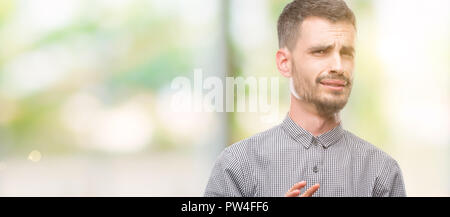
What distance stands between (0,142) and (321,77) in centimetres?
87

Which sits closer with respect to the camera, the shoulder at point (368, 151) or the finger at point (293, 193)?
the finger at point (293, 193)

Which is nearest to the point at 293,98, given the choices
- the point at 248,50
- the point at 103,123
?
the point at 248,50

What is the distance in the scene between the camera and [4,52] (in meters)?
1.64

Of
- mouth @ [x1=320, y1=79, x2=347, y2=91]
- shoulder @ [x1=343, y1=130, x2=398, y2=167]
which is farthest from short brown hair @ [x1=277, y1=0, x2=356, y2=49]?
shoulder @ [x1=343, y1=130, x2=398, y2=167]

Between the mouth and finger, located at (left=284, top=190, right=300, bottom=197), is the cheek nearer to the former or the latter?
the mouth

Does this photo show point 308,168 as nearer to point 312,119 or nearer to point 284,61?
point 312,119

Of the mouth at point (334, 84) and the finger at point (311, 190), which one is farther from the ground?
the mouth at point (334, 84)

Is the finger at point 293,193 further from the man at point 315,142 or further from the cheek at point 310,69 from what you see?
the cheek at point 310,69

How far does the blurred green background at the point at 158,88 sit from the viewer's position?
154cm

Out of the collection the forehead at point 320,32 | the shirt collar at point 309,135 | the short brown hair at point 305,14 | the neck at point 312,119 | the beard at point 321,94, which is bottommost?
the shirt collar at point 309,135

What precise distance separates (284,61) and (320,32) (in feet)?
0.38

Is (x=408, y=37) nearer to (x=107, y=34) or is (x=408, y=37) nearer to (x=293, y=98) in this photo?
(x=293, y=98)

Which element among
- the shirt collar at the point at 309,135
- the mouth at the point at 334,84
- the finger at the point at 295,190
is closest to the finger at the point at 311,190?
the finger at the point at 295,190

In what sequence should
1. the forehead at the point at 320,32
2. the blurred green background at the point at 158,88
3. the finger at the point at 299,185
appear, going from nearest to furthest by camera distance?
the finger at the point at 299,185 → the forehead at the point at 320,32 → the blurred green background at the point at 158,88
